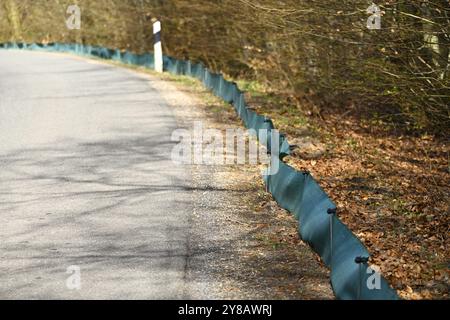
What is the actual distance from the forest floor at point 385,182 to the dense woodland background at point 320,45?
435 millimetres

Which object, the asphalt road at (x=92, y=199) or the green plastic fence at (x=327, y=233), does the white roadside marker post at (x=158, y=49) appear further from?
the green plastic fence at (x=327, y=233)

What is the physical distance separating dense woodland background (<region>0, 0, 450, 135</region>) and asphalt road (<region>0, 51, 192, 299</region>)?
2.70m

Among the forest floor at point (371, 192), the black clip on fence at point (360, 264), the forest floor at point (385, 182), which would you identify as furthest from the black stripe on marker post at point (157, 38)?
the black clip on fence at point (360, 264)

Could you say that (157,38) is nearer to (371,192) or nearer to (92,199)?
(371,192)

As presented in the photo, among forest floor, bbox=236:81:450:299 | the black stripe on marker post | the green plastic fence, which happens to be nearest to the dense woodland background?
forest floor, bbox=236:81:450:299

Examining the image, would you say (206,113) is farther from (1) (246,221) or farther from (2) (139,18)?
(2) (139,18)

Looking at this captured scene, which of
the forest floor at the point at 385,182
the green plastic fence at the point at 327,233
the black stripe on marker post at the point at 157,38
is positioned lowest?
the forest floor at the point at 385,182

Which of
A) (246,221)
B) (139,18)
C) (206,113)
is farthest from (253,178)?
(139,18)

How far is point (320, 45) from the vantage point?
17203mm

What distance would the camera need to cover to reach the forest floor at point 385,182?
790 cm

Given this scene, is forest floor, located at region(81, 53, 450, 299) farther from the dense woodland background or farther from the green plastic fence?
the dense woodland background

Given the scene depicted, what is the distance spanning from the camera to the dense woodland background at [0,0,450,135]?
12570mm

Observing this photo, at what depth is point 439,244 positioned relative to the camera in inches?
346

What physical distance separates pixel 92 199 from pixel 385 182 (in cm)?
382
